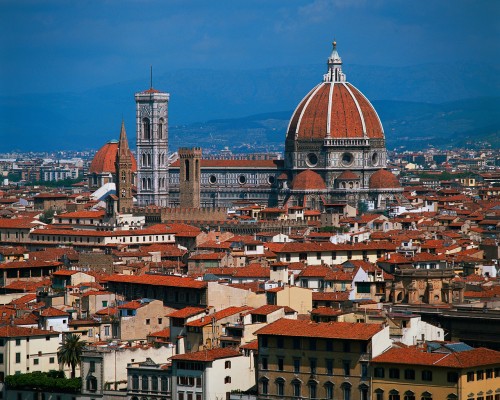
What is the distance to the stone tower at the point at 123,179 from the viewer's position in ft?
460

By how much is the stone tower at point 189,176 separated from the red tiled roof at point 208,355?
308ft

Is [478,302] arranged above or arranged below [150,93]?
below

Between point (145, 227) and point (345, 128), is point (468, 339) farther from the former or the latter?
point (345, 128)

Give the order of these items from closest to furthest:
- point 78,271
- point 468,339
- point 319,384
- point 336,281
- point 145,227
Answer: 1. point 319,384
2. point 468,339
3. point 336,281
4. point 78,271
5. point 145,227

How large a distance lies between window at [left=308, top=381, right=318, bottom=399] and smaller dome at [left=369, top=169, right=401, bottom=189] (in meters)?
105

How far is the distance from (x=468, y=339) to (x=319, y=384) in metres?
7.66

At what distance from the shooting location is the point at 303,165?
16925 centimetres

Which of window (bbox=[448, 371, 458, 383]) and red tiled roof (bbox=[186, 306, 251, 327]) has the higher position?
red tiled roof (bbox=[186, 306, 251, 327])

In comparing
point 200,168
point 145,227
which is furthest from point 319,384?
point 200,168

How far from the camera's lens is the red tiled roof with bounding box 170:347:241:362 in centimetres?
5916

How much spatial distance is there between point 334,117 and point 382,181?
28.6 feet

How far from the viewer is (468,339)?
63.2m

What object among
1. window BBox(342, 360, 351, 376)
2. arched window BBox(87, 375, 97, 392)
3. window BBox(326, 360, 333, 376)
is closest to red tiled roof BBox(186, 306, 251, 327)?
arched window BBox(87, 375, 97, 392)

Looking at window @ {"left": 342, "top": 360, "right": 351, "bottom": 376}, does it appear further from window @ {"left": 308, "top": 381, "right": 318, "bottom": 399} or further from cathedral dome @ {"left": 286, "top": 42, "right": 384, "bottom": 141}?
cathedral dome @ {"left": 286, "top": 42, "right": 384, "bottom": 141}
